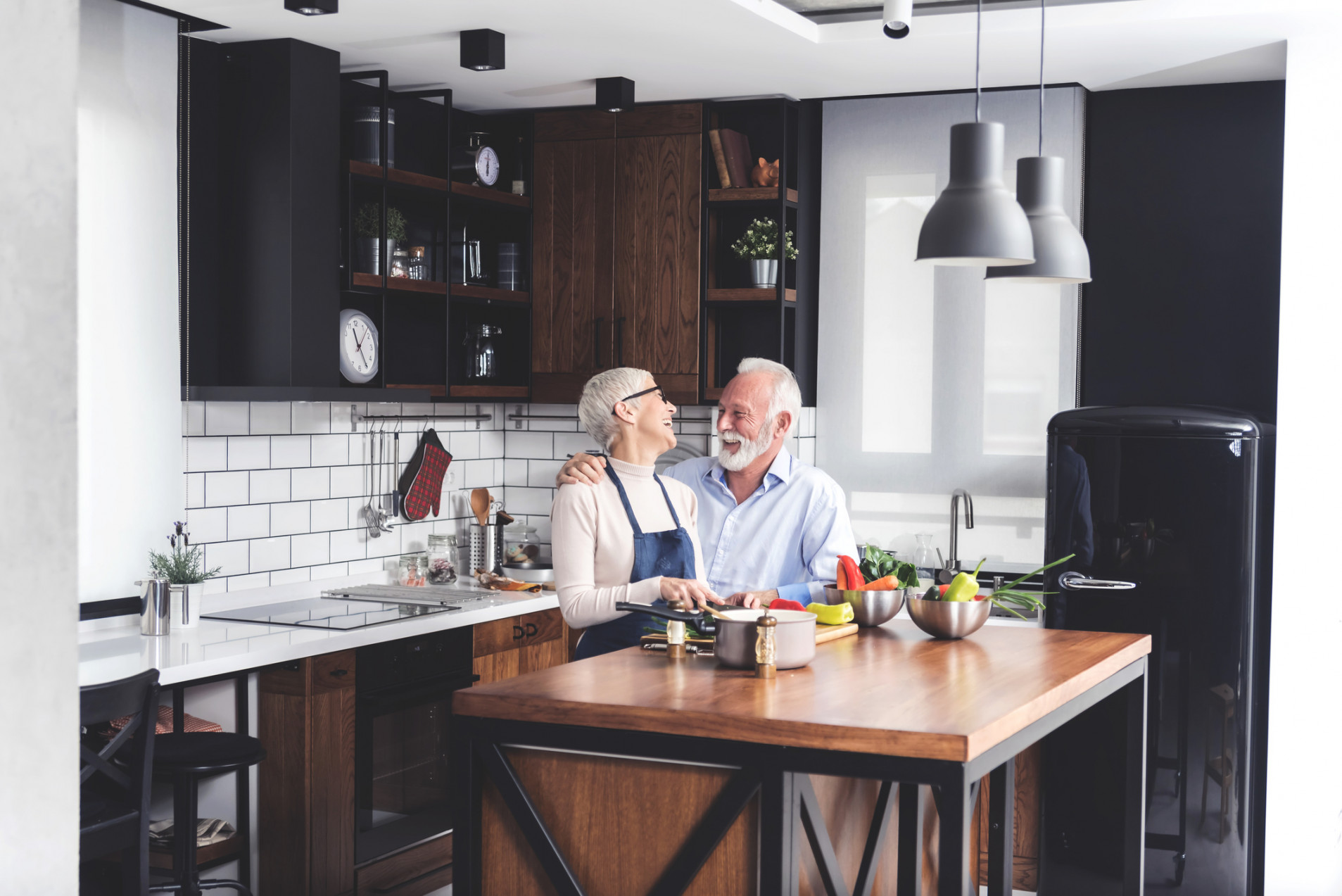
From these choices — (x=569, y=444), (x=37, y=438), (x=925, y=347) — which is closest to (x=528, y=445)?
(x=569, y=444)

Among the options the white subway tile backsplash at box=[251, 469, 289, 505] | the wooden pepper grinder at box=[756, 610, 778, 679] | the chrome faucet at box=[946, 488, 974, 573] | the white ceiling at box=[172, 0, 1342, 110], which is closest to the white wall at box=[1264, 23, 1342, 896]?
the white ceiling at box=[172, 0, 1342, 110]

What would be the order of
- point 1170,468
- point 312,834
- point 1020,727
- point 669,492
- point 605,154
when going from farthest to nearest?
point 605,154, point 1170,468, point 312,834, point 669,492, point 1020,727

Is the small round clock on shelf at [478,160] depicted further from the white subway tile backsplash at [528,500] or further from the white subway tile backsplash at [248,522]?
the white subway tile backsplash at [248,522]

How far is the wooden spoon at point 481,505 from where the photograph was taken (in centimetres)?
537

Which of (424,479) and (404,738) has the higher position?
(424,479)

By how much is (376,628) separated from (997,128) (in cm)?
231

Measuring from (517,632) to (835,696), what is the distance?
2.52 meters

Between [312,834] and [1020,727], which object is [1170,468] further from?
[312,834]

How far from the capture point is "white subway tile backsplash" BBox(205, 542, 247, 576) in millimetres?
4309

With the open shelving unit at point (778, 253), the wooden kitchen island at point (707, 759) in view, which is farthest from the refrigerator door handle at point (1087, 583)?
the wooden kitchen island at point (707, 759)

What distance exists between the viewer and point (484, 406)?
222 inches

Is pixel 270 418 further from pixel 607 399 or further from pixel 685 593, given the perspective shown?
pixel 685 593

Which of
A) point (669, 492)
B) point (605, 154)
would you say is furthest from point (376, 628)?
point (605, 154)

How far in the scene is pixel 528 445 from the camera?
18.6ft
